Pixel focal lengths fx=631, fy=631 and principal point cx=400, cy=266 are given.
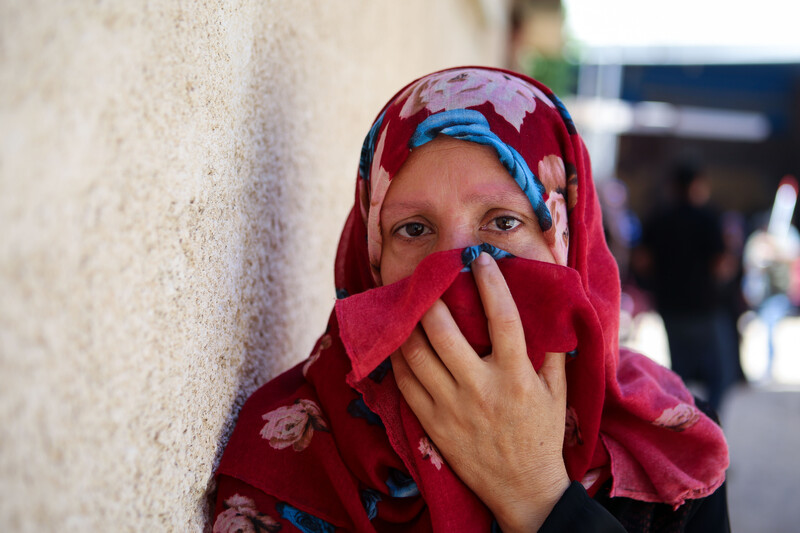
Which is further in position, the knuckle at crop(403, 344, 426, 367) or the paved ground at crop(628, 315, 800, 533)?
the paved ground at crop(628, 315, 800, 533)

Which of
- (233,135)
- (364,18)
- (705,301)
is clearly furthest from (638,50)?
(233,135)

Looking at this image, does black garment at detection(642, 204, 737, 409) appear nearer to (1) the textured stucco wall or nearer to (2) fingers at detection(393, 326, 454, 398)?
(1) the textured stucco wall

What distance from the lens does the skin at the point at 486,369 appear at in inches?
37.8

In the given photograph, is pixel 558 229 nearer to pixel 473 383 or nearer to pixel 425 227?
pixel 425 227

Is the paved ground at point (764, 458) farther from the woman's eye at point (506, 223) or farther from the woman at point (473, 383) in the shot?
the woman's eye at point (506, 223)

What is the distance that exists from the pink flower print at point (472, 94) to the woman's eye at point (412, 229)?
0.65ft

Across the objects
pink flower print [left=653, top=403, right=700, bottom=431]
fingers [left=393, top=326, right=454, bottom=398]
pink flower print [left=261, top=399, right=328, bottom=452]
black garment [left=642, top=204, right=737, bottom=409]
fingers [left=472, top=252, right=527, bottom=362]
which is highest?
fingers [left=472, top=252, right=527, bottom=362]

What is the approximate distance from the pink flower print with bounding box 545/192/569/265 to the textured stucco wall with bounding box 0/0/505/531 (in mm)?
533

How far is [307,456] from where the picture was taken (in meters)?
1.02

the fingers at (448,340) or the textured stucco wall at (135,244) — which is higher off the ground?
the textured stucco wall at (135,244)

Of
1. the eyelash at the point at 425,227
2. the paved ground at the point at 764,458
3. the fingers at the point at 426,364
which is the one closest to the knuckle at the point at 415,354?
the fingers at the point at 426,364

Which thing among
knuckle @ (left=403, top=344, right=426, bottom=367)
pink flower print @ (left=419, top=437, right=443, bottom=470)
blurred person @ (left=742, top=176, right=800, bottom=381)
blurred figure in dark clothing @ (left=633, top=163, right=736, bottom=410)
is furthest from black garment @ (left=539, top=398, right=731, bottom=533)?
blurred person @ (left=742, top=176, right=800, bottom=381)

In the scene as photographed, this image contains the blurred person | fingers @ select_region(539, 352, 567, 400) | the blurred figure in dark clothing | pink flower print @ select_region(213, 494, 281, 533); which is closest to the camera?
pink flower print @ select_region(213, 494, 281, 533)

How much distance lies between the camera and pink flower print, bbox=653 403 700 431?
1166mm
